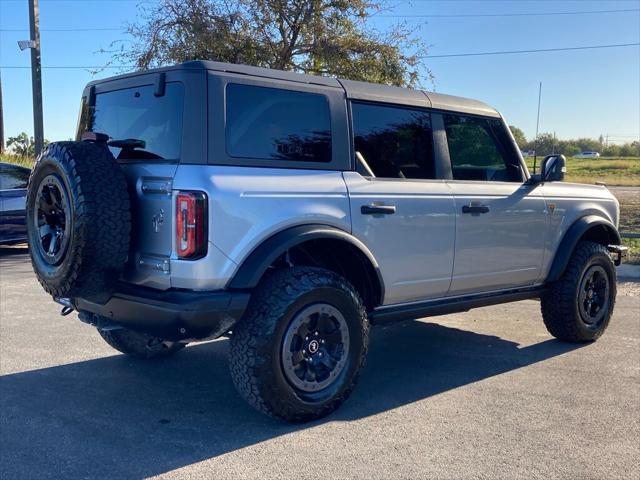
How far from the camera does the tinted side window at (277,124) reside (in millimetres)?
3807

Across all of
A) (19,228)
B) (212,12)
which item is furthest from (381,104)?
(212,12)

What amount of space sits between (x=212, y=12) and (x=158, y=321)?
A: 1182 centimetres

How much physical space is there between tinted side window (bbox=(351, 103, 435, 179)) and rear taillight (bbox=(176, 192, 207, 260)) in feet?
4.46

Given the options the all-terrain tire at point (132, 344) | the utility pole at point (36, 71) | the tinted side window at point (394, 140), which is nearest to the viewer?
the tinted side window at point (394, 140)

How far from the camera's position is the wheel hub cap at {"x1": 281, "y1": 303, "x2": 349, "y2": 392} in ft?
12.7

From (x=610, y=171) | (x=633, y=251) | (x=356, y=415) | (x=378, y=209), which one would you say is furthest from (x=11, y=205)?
(x=610, y=171)

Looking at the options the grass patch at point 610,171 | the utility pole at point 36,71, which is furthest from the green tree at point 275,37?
the grass patch at point 610,171

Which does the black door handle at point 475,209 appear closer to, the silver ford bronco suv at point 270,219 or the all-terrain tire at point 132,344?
the silver ford bronco suv at point 270,219

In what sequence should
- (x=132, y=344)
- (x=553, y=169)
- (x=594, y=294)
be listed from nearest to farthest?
(x=132, y=344)
(x=553, y=169)
(x=594, y=294)

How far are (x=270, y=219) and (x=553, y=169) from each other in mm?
2841

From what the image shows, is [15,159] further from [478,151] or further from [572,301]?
[572,301]

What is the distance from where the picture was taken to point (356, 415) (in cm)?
414

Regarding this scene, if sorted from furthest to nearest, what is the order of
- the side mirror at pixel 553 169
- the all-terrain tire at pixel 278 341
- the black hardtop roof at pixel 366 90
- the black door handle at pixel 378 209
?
the side mirror at pixel 553 169 → the black door handle at pixel 378 209 → the black hardtop roof at pixel 366 90 → the all-terrain tire at pixel 278 341

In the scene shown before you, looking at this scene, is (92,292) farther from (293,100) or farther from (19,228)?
(19,228)
